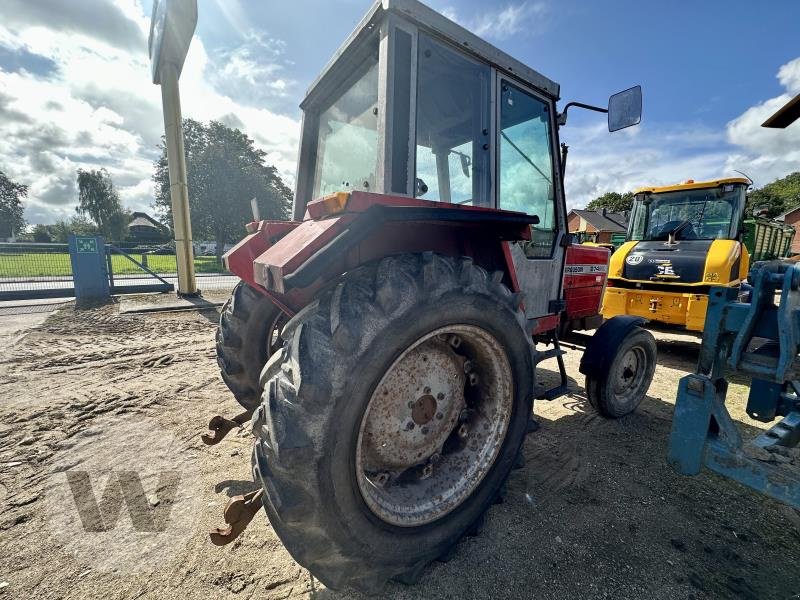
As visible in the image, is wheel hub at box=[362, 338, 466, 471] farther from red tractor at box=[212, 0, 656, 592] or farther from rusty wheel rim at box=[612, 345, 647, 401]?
rusty wheel rim at box=[612, 345, 647, 401]

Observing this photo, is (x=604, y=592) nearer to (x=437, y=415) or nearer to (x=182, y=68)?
(x=437, y=415)

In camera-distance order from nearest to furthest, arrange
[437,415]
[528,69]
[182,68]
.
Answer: [437,415] → [528,69] → [182,68]

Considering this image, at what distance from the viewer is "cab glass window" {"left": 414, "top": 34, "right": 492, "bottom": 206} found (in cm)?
218

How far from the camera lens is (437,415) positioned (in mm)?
1855

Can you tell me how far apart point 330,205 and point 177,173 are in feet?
30.1

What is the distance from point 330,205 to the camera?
153 cm

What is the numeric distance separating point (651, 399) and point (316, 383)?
386 cm

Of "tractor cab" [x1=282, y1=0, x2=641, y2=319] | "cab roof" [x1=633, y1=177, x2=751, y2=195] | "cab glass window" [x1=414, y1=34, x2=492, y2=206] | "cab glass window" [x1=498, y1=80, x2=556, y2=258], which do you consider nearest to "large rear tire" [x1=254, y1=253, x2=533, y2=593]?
"tractor cab" [x1=282, y1=0, x2=641, y2=319]

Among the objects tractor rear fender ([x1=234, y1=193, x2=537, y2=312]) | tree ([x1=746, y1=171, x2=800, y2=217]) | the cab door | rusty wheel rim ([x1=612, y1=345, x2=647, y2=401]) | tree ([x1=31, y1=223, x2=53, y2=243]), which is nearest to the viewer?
tractor rear fender ([x1=234, y1=193, x2=537, y2=312])

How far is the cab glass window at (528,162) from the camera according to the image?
247cm

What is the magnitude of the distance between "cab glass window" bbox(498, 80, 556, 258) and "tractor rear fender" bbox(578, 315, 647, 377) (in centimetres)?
92

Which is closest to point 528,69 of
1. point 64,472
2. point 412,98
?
point 412,98

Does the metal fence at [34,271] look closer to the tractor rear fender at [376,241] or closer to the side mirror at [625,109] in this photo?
the tractor rear fender at [376,241]
